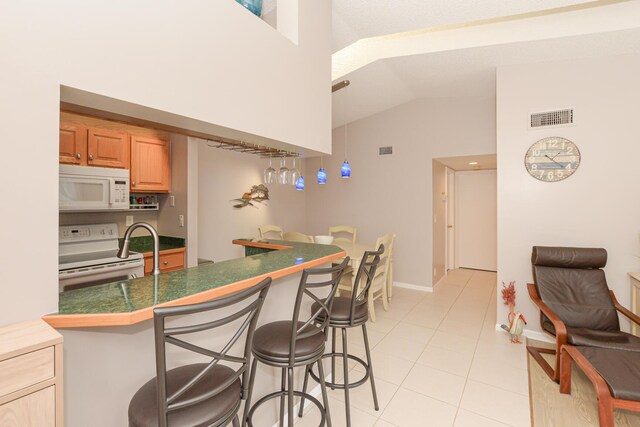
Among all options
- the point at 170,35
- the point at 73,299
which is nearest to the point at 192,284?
the point at 73,299

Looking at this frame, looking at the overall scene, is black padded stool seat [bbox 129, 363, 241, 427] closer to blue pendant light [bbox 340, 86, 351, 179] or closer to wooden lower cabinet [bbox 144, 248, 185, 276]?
wooden lower cabinet [bbox 144, 248, 185, 276]

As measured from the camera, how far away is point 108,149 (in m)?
3.30

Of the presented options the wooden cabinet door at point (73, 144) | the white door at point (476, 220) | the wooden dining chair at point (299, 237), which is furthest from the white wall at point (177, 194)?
the white door at point (476, 220)

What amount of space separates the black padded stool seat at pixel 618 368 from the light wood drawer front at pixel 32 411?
2737 millimetres

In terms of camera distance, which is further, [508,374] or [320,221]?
[320,221]

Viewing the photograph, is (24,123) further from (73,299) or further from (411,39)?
(411,39)

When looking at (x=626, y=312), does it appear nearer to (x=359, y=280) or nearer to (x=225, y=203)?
(x=359, y=280)

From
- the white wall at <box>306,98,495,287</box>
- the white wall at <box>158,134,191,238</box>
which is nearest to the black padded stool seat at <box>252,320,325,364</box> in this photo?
the white wall at <box>158,134,191,238</box>

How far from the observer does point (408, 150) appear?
16.8 ft

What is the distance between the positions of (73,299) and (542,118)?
4.21m

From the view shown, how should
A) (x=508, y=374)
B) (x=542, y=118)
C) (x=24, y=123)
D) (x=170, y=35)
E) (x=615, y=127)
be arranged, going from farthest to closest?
(x=542, y=118) < (x=615, y=127) < (x=508, y=374) < (x=170, y=35) < (x=24, y=123)

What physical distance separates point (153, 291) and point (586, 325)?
346 cm

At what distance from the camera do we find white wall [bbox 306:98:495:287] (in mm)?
4648

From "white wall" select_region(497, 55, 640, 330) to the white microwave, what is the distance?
419 cm
